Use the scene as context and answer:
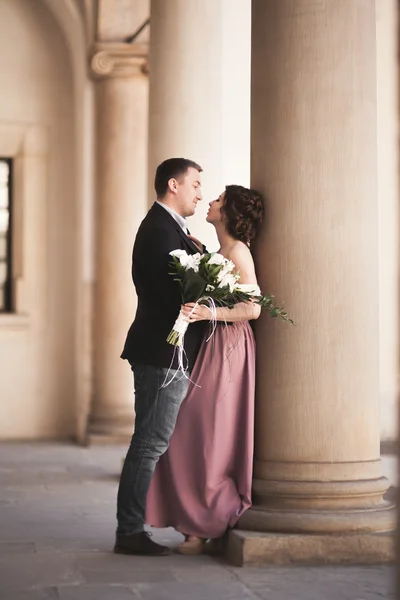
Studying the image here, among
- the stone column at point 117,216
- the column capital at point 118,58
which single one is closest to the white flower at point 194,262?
the stone column at point 117,216

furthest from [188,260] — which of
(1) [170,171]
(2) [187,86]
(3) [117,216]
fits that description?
(3) [117,216]

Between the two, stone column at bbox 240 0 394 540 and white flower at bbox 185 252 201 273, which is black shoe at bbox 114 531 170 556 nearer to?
stone column at bbox 240 0 394 540

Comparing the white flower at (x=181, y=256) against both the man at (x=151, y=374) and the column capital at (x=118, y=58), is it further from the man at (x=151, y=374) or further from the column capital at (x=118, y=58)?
the column capital at (x=118, y=58)

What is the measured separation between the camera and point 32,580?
204 inches

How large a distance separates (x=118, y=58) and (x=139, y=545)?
6.93 metres

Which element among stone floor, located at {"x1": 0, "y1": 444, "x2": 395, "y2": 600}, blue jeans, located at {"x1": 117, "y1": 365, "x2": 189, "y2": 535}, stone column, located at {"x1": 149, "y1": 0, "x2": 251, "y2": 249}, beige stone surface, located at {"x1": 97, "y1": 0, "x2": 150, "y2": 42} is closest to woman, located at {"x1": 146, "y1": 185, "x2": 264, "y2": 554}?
blue jeans, located at {"x1": 117, "y1": 365, "x2": 189, "y2": 535}

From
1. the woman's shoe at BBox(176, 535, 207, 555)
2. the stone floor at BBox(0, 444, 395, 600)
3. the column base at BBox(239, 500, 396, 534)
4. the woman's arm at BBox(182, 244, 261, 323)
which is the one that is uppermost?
the woman's arm at BBox(182, 244, 261, 323)

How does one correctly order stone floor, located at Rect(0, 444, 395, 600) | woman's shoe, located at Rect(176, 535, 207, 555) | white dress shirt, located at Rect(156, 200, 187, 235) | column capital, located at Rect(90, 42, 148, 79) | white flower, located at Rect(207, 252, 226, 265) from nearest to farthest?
stone floor, located at Rect(0, 444, 395, 600)
white flower, located at Rect(207, 252, 226, 265)
woman's shoe, located at Rect(176, 535, 207, 555)
white dress shirt, located at Rect(156, 200, 187, 235)
column capital, located at Rect(90, 42, 148, 79)

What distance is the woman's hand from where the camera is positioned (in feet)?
18.3

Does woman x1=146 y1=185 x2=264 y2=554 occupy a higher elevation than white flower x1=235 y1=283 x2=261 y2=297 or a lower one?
lower

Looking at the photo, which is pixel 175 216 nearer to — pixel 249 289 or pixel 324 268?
pixel 249 289

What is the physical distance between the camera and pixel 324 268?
18.3ft

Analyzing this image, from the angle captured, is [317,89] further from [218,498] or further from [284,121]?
[218,498]

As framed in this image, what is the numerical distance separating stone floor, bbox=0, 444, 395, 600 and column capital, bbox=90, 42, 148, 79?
5358mm
